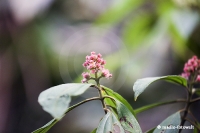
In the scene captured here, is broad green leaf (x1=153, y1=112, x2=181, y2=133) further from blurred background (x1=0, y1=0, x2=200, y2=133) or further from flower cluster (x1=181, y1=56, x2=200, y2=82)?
blurred background (x1=0, y1=0, x2=200, y2=133)

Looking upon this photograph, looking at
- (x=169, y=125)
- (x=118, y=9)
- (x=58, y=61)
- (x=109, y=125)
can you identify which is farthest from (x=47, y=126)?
(x=58, y=61)

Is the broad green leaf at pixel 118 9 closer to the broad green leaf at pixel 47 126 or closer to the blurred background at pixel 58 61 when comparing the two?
the blurred background at pixel 58 61

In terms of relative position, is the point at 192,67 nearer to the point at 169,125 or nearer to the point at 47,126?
the point at 169,125

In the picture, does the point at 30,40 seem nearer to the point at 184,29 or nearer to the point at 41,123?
the point at 41,123

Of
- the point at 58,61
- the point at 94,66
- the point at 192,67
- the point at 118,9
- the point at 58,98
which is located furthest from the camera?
the point at 58,61

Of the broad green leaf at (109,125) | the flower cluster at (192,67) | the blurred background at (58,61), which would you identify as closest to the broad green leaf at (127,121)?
the broad green leaf at (109,125)

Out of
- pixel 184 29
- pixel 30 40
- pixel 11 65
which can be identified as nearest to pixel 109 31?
pixel 30 40
